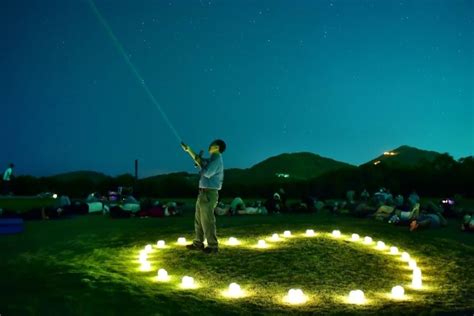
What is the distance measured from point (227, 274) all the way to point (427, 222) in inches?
350

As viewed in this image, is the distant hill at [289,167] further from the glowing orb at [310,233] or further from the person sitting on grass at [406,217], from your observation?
the glowing orb at [310,233]

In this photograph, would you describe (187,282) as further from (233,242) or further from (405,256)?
(405,256)

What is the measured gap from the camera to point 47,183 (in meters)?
30.8

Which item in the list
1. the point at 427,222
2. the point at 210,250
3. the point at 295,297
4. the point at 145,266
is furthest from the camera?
the point at 427,222

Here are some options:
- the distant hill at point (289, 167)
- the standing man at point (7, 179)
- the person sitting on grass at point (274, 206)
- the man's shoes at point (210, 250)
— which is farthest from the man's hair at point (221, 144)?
the distant hill at point (289, 167)

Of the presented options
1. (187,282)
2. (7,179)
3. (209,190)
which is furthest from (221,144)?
(7,179)

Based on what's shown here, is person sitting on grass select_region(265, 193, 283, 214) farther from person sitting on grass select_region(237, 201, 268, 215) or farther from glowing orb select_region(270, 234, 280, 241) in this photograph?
glowing orb select_region(270, 234, 280, 241)

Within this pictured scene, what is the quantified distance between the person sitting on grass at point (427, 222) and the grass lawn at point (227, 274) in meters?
0.90

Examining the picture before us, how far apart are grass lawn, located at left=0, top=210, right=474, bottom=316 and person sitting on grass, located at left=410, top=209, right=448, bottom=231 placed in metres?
0.90

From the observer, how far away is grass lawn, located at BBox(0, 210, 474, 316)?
5.84 meters

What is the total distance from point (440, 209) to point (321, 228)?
261 inches

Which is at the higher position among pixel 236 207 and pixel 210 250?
pixel 236 207

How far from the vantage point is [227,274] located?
7668 millimetres

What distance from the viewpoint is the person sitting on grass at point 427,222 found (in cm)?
1401
